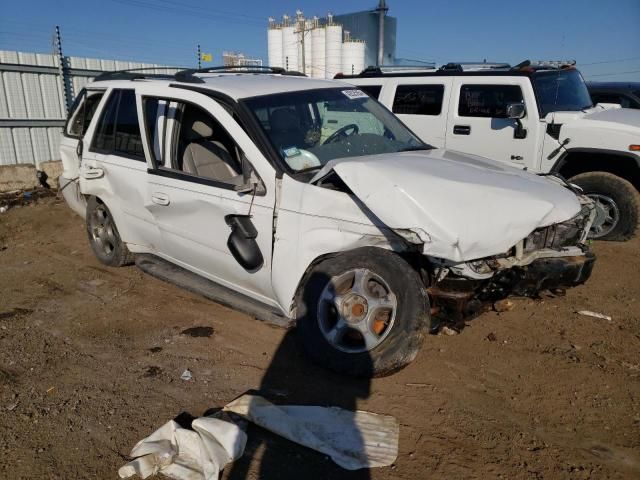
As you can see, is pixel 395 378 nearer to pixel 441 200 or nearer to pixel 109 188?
pixel 441 200

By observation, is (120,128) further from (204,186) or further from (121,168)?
(204,186)

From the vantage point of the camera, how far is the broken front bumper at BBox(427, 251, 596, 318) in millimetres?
3125

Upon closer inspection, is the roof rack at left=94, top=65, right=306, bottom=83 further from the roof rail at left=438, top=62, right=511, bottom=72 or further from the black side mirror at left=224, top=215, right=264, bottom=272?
the roof rail at left=438, top=62, right=511, bottom=72

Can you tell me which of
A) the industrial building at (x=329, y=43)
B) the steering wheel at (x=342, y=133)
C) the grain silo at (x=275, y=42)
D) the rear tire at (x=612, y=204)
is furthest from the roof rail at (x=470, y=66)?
the grain silo at (x=275, y=42)

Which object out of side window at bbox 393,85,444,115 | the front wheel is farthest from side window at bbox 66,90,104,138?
side window at bbox 393,85,444,115

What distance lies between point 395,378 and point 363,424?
59 centimetres

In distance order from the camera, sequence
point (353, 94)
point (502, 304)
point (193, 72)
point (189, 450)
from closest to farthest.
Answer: point (189, 450), point (502, 304), point (353, 94), point (193, 72)

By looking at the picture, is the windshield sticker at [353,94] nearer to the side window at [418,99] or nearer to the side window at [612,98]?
the side window at [418,99]

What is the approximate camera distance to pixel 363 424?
2900 mm

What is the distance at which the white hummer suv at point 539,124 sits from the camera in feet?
20.9

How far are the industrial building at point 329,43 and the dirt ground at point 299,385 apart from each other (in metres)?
22.3

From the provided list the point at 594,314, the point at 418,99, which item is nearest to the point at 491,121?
the point at 418,99

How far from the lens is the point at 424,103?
7648 millimetres

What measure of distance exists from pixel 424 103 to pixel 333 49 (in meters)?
20.1
